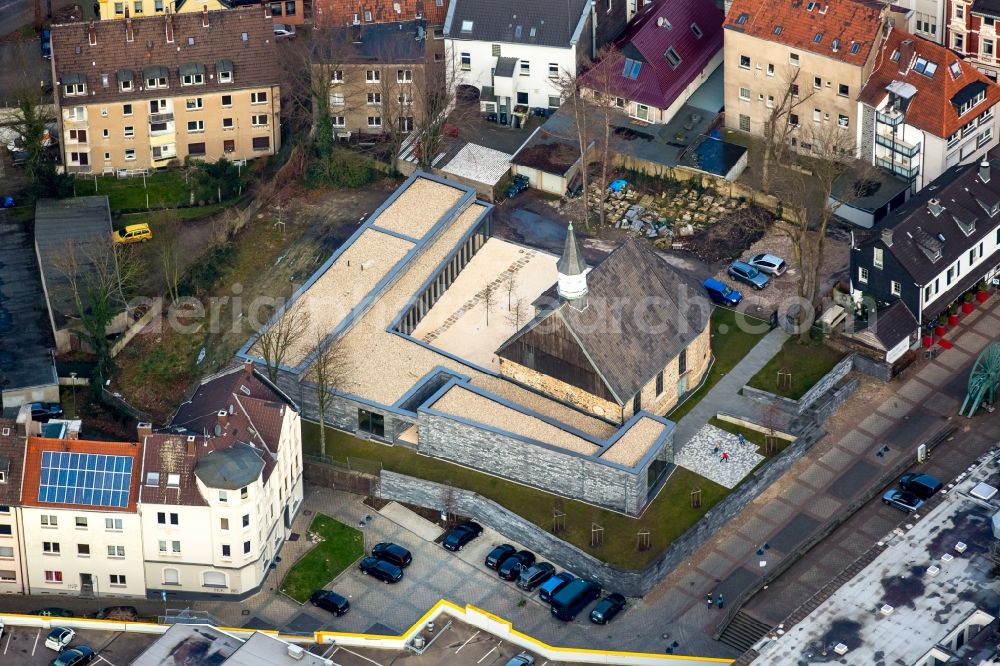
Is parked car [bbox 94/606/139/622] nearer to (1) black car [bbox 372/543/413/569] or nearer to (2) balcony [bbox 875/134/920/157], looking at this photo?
(1) black car [bbox 372/543/413/569]

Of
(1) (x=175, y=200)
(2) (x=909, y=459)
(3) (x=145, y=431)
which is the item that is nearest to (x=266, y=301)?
(1) (x=175, y=200)

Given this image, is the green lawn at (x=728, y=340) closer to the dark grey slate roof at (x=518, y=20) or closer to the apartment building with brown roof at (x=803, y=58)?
the apartment building with brown roof at (x=803, y=58)

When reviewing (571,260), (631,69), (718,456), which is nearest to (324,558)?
(571,260)

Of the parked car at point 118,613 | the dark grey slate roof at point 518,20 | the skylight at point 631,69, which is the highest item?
the dark grey slate roof at point 518,20

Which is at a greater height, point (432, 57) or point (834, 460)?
point (432, 57)

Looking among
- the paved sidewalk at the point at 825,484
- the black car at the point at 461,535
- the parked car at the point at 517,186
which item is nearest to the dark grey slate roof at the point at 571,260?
the black car at the point at 461,535

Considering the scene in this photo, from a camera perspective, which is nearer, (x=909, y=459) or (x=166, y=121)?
(x=909, y=459)

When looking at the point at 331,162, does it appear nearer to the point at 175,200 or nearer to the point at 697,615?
the point at 175,200
